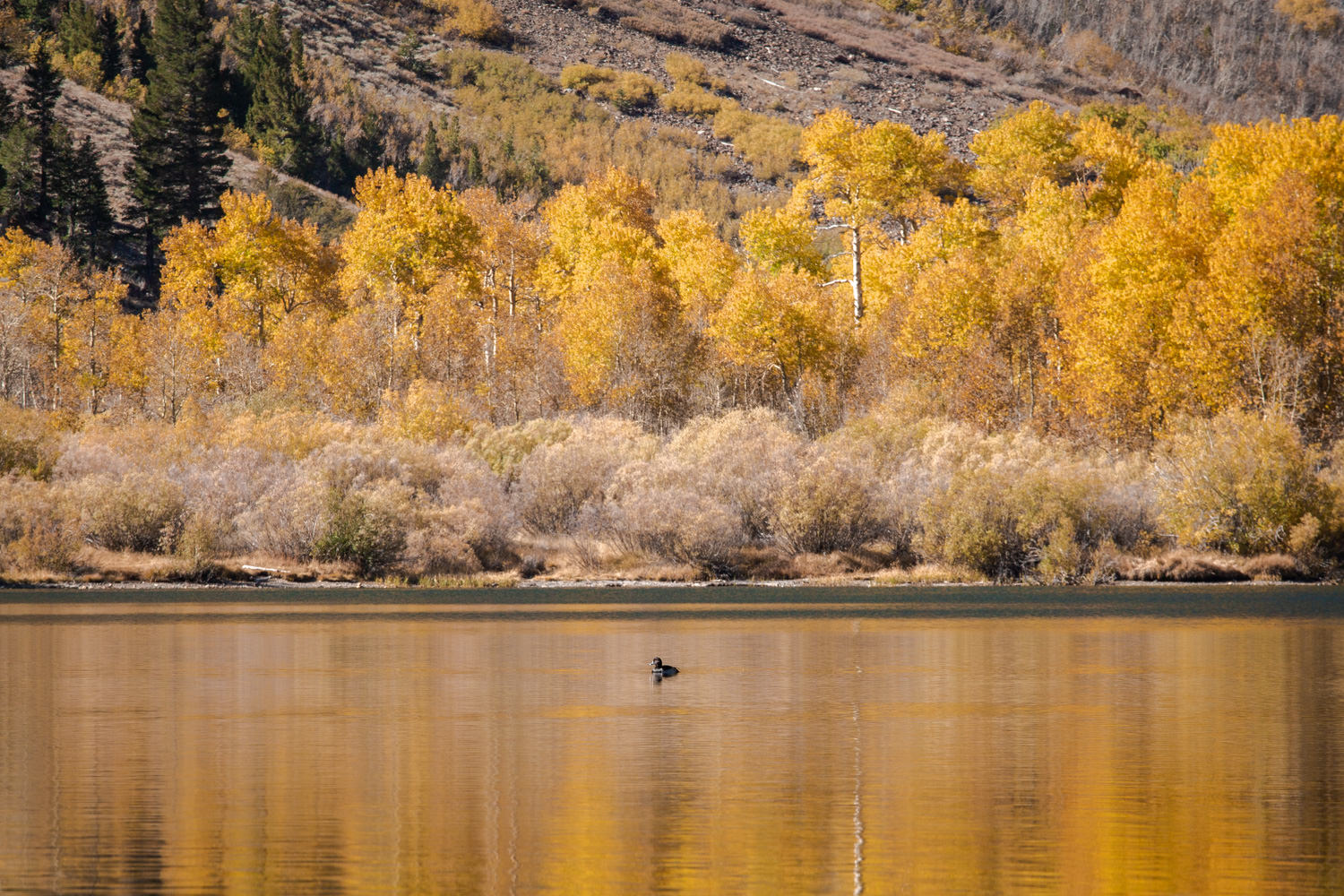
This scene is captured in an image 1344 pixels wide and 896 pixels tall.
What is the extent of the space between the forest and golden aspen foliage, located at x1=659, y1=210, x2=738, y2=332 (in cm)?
27

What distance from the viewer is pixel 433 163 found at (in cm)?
14775

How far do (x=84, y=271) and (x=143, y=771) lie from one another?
282 feet

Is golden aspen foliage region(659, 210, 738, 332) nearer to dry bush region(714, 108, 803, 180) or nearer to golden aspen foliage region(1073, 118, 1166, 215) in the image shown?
golden aspen foliage region(1073, 118, 1166, 215)

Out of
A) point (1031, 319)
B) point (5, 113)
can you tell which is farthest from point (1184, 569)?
point (5, 113)

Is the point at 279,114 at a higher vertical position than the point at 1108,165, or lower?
higher

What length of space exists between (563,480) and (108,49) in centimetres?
8734

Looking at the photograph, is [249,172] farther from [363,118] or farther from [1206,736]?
[1206,736]

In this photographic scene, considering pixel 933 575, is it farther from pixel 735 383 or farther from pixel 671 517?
pixel 735 383

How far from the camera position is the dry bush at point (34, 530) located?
63.9m

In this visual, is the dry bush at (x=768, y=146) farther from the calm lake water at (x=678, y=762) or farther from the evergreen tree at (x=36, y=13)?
the calm lake water at (x=678, y=762)

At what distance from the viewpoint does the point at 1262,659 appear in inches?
1362

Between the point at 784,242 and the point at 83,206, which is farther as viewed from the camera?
the point at 83,206

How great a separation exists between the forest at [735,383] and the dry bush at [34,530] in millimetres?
172

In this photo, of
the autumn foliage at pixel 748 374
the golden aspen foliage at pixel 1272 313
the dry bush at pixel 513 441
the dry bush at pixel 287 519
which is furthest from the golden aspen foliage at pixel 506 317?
the golden aspen foliage at pixel 1272 313
